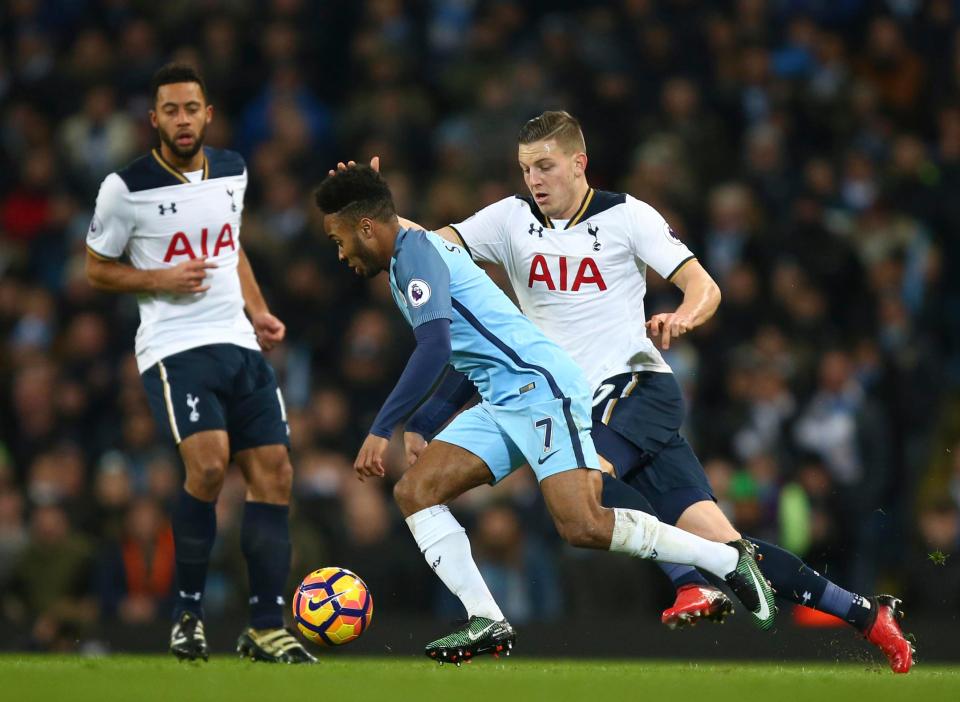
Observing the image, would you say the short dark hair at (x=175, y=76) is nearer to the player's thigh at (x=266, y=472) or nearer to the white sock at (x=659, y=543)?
the player's thigh at (x=266, y=472)

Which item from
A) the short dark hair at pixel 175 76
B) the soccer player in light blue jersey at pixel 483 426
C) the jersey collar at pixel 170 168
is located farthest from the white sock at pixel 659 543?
the short dark hair at pixel 175 76

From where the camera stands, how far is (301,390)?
12508 mm

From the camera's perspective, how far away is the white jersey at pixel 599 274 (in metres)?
7.05

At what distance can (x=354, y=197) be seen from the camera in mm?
6582

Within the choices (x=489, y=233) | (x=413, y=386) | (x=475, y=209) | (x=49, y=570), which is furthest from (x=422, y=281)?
(x=475, y=209)

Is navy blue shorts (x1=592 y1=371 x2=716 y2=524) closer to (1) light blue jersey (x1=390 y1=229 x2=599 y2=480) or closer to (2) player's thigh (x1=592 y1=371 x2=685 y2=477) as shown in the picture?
(2) player's thigh (x1=592 y1=371 x2=685 y2=477)

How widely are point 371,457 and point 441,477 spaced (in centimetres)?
47

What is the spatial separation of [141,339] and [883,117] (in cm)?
793

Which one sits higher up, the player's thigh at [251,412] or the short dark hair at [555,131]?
the short dark hair at [555,131]

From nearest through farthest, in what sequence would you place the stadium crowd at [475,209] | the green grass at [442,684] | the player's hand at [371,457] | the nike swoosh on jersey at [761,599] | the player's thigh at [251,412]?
the green grass at [442,684] < the player's hand at [371,457] < the nike swoosh on jersey at [761,599] < the player's thigh at [251,412] < the stadium crowd at [475,209]

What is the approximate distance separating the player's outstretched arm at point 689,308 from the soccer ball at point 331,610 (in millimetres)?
1732

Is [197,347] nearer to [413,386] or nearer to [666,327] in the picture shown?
[413,386]

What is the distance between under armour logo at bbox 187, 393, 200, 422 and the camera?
712cm

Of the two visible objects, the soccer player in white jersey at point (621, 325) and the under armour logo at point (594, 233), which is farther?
the under armour logo at point (594, 233)
